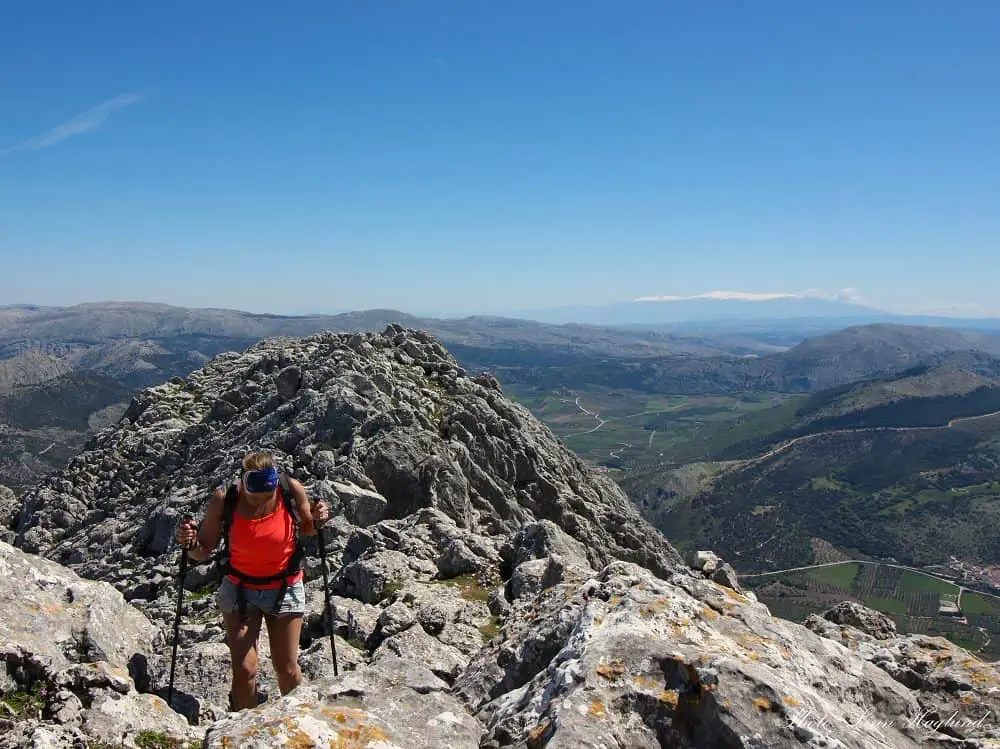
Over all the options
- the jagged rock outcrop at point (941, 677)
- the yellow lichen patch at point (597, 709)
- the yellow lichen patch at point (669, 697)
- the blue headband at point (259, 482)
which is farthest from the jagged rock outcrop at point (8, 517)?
the jagged rock outcrop at point (941, 677)

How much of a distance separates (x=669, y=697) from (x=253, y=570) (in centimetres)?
824

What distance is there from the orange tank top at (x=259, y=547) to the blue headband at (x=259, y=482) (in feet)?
1.99

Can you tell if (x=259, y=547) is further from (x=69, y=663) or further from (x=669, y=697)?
(x=669, y=697)

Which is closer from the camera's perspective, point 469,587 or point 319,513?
point 319,513

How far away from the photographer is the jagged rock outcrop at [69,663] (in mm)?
9930

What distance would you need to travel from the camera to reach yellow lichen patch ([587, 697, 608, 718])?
31.6 feet

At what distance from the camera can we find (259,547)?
12.6 meters

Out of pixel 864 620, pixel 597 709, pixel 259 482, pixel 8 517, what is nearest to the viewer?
pixel 597 709

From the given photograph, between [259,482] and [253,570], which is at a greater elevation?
[259,482]

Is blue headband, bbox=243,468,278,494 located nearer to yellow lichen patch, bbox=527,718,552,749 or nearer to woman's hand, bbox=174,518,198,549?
woman's hand, bbox=174,518,198,549

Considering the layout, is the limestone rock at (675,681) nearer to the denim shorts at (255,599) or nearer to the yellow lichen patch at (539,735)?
the yellow lichen patch at (539,735)

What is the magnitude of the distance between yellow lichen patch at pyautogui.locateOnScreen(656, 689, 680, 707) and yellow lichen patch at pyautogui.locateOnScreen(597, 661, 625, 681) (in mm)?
684

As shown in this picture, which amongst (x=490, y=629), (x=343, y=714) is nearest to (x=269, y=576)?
(x=343, y=714)

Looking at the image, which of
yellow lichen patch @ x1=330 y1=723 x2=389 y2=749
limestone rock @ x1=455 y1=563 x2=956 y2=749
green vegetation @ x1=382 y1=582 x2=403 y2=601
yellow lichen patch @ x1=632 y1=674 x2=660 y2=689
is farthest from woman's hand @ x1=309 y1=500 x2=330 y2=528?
green vegetation @ x1=382 y1=582 x2=403 y2=601
